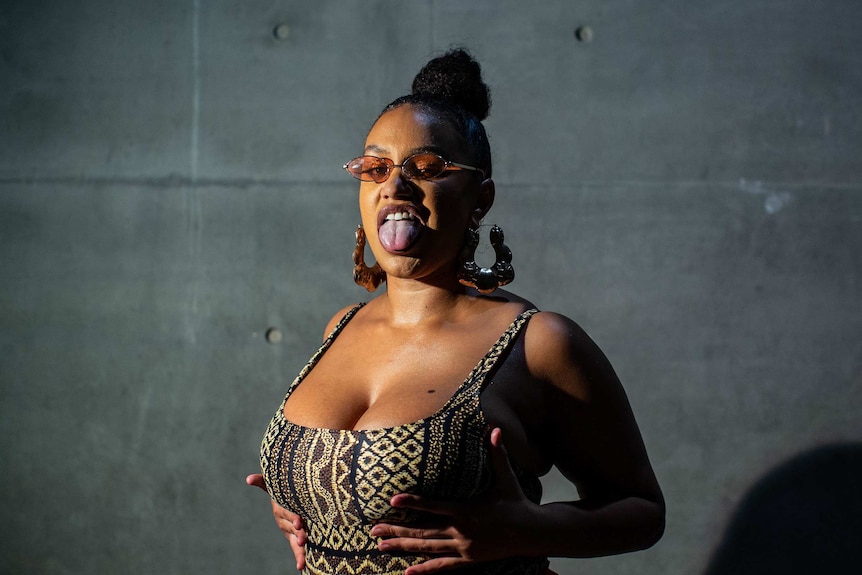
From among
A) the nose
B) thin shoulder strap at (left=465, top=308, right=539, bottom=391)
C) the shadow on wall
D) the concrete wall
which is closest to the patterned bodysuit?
thin shoulder strap at (left=465, top=308, right=539, bottom=391)

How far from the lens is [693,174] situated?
8.29 ft

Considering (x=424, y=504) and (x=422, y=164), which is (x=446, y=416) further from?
(x=422, y=164)

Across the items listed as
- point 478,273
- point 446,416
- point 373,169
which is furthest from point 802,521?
point 373,169

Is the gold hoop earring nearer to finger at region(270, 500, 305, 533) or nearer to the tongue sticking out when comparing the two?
the tongue sticking out

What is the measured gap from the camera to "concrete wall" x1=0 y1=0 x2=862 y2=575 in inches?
99.3

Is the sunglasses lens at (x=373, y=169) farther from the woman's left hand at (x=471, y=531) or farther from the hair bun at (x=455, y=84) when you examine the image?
the woman's left hand at (x=471, y=531)

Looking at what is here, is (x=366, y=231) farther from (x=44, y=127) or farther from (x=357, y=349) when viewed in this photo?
(x=44, y=127)

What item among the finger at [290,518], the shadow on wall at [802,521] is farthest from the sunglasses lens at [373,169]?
the shadow on wall at [802,521]

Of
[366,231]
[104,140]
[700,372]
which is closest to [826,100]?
[700,372]

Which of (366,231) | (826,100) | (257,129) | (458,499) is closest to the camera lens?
(458,499)

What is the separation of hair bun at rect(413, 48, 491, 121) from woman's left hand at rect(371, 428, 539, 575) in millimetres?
658

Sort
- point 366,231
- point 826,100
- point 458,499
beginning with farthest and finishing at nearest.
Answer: point 826,100
point 366,231
point 458,499

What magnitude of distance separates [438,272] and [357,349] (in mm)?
212

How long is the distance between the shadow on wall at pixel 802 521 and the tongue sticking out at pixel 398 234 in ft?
5.65
